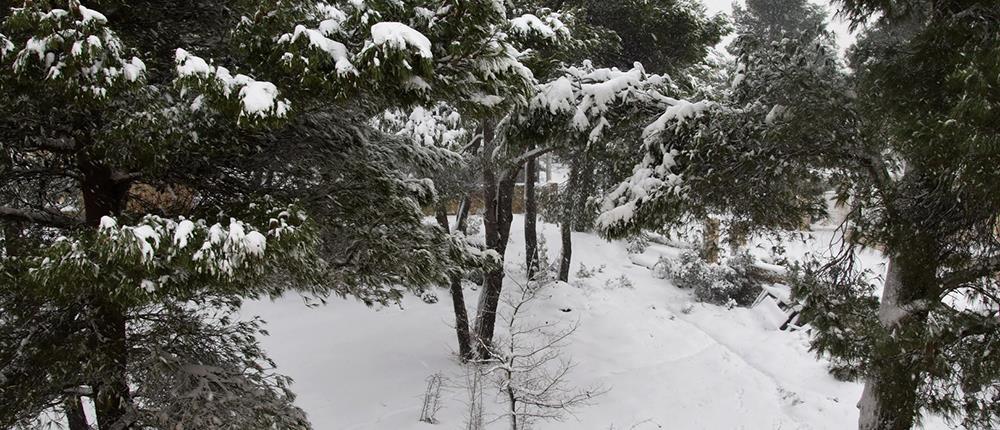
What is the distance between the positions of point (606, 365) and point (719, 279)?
5.45 metres

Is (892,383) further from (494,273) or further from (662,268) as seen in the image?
(662,268)

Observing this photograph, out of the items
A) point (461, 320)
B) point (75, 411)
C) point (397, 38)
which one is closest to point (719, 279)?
point (461, 320)

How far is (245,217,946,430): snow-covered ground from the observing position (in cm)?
846

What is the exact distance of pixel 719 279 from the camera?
570 inches

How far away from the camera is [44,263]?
2.85 m

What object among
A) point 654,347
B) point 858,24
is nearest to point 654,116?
point 858,24

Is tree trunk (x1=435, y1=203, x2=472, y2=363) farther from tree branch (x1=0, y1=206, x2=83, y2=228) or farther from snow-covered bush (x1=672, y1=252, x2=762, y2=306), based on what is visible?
snow-covered bush (x1=672, y1=252, x2=762, y2=306)

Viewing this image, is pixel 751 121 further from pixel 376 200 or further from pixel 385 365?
pixel 385 365

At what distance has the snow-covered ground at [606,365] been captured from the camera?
8.46 metres

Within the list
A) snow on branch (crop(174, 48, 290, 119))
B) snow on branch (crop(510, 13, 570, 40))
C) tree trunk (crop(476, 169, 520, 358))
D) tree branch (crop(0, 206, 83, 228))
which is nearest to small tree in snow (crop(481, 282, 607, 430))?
tree trunk (crop(476, 169, 520, 358))

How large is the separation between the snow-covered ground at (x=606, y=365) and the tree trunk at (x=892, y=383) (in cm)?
393

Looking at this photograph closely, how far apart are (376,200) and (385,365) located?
5.54m

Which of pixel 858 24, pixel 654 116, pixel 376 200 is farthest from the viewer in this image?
pixel 654 116

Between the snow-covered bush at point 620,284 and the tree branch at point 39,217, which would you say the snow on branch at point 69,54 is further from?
the snow-covered bush at point 620,284
